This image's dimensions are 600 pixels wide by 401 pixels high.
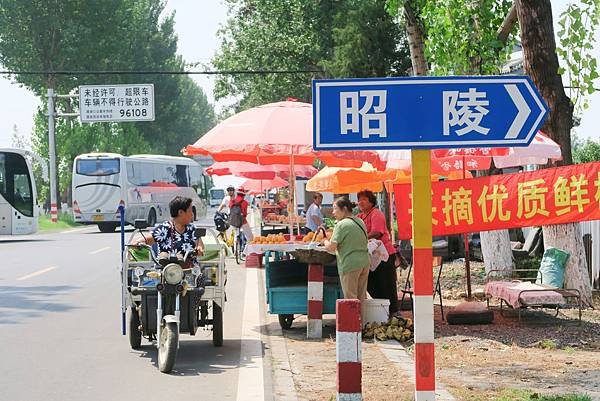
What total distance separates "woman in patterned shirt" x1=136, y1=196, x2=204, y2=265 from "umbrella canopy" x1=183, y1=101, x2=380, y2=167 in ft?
10.7

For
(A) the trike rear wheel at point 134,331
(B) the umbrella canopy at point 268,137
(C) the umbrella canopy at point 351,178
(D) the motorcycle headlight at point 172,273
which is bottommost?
(A) the trike rear wheel at point 134,331

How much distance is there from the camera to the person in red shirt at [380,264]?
44.3 ft

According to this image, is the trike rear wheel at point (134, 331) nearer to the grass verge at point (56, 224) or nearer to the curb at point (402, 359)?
the curb at point (402, 359)

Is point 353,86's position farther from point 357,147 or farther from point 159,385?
point 159,385

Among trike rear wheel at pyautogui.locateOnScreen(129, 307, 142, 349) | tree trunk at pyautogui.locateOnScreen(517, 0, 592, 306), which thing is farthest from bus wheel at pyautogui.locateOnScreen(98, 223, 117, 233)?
trike rear wheel at pyautogui.locateOnScreen(129, 307, 142, 349)

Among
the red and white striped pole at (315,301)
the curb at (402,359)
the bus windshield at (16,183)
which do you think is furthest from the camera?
the bus windshield at (16,183)

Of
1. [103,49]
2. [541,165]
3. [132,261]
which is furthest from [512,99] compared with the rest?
[103,49]

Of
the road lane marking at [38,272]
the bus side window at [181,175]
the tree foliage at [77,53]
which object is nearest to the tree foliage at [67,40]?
the tree foliage at [77,53]

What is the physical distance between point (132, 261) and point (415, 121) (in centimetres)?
523

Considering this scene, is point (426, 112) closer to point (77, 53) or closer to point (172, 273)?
point (172, 273)

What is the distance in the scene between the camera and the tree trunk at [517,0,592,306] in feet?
48.4

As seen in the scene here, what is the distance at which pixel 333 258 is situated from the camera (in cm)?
1284

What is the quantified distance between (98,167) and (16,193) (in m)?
10.4

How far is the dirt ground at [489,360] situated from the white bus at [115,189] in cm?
3498
